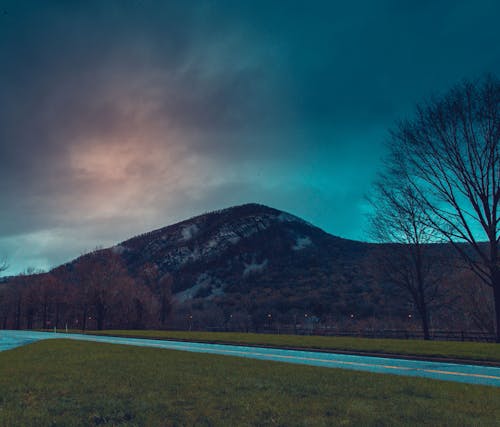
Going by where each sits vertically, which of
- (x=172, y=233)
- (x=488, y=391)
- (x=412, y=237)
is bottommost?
(x=488, y=391)

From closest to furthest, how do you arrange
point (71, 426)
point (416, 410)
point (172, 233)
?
point (71, 426) < point (416, 410) < point (172, 233)

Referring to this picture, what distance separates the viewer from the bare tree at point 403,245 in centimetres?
2245

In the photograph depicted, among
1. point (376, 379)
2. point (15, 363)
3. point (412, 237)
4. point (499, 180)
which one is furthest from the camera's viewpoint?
point (412, 237)

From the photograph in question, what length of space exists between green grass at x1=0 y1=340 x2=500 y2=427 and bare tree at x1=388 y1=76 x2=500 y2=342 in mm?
12823

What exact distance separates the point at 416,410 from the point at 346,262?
10160 centimetres

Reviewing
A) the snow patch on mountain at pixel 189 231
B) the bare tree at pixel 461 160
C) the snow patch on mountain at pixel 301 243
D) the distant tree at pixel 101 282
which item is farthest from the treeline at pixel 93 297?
the snow patch on mountain at pixel 189 231

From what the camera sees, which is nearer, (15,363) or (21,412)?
(21,412)

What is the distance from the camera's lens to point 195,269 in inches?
5625

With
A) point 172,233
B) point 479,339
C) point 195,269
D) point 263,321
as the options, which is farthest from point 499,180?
point 172,233

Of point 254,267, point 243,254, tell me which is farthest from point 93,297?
point 243,254

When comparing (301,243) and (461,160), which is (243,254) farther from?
(461,160)

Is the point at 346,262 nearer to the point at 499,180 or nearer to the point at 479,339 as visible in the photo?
the point at 479,339

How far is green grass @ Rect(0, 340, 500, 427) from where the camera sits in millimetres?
5754

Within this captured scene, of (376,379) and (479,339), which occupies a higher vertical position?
(376,379)
